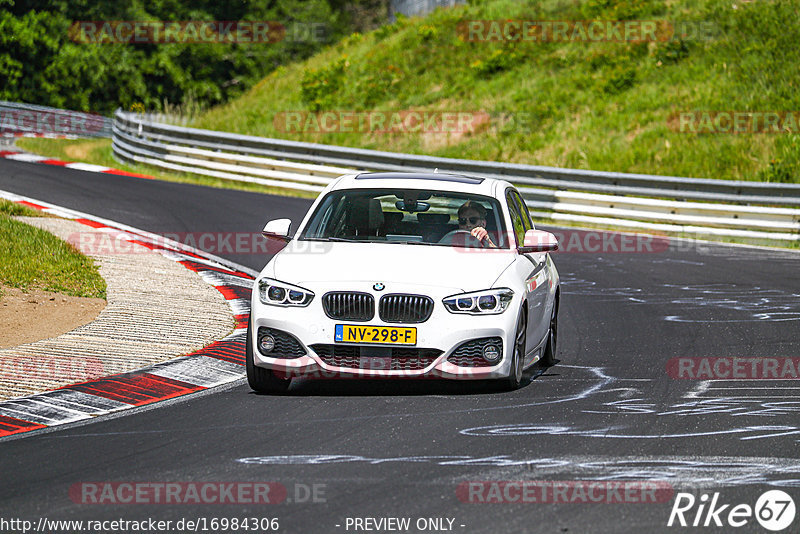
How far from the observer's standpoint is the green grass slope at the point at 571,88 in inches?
1131

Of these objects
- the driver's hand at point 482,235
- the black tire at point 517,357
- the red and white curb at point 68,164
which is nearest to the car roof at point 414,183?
the driver's hand at point 482,235

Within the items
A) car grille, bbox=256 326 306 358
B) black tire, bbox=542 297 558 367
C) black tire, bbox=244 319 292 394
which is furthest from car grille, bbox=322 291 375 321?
black tire, bbox=542 297 558 367

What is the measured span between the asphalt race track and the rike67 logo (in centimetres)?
5

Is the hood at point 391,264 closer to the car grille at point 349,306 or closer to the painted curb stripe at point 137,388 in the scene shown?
the car grille at point 349,306

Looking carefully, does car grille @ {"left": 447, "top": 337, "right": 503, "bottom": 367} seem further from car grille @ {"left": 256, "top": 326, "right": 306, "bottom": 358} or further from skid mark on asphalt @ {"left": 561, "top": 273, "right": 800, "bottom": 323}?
skid mark on asphalt @ {"left": 561, "top": 273, "right": 800, "bottom": 323}

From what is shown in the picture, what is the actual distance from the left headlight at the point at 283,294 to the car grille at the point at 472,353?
1073 mm

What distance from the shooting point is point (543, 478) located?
6145mm

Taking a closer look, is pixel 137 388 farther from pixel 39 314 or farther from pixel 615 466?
pixel 615 466

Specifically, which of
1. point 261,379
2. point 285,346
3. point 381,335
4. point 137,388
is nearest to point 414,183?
point 381,335

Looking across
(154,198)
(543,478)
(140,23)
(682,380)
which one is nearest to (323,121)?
(154,198)

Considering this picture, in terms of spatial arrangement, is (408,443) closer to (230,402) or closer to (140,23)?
(230,402)

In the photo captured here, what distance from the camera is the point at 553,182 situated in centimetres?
2380

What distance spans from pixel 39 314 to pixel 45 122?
32.7m

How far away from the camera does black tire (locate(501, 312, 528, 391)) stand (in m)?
8.52
